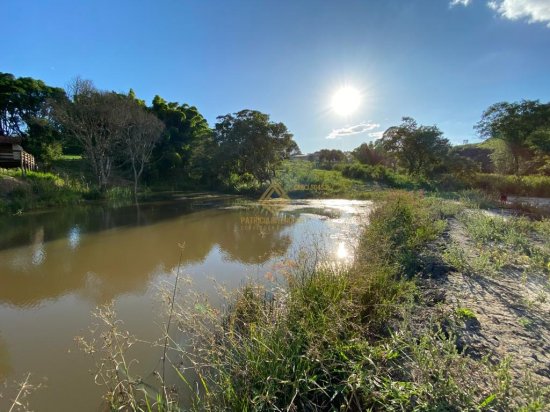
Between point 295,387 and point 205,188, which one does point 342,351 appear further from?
point 205,188

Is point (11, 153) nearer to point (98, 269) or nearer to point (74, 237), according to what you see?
point (74, 237)

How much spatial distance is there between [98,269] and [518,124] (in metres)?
25.1

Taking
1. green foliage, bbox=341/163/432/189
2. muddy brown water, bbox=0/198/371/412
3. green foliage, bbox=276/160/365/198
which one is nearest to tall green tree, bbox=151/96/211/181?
green foliage, bbox=276/160/365/198

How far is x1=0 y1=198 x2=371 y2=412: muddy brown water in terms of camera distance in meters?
2.86

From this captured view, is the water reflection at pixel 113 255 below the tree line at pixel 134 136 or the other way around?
below

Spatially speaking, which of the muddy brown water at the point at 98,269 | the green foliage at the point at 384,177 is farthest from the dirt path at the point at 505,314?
the green foliage at the point at 384,177

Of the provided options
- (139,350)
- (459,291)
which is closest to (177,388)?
(139,350)

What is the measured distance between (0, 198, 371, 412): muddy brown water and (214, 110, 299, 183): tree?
993cm

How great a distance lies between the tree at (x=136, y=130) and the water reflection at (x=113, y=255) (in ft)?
33.1

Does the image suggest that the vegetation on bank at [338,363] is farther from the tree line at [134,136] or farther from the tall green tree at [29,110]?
the tall green tree at [29,110]

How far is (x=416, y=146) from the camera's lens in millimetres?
24797

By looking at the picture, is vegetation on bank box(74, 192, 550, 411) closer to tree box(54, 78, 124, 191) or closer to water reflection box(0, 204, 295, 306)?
water reflection box(0, 204, 295, 306)

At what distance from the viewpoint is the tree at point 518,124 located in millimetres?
18625

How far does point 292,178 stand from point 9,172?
18.5m
